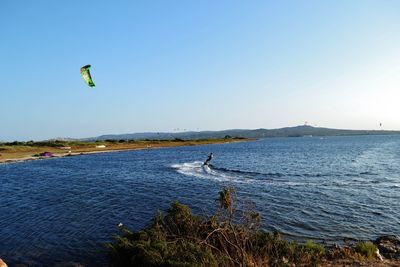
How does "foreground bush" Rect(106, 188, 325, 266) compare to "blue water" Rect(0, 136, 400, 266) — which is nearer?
"foreground bush" Rect(106, 188, 325, 266)

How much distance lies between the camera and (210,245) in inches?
369

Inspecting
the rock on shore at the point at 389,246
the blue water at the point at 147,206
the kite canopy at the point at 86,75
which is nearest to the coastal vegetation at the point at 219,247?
the rock on shore at the point at 389,246

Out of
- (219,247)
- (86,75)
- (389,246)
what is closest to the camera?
(219,247)

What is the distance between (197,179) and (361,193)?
17.2m

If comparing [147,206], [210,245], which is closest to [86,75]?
[147,206]

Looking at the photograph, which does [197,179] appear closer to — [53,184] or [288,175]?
[288,175]

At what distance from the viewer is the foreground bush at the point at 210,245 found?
1005 centimetres

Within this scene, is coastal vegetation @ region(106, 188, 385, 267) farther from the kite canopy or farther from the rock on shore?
the kite canopy

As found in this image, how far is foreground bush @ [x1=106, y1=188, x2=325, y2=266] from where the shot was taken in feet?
33.0

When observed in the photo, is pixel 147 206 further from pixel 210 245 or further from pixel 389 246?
pixel 210 245

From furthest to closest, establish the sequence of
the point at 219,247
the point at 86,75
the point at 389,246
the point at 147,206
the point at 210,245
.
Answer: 1. the point at 147,206
2. the point at 86,75
3. the point at 389,246
4. the point at 219,247
5. the point at 210,245

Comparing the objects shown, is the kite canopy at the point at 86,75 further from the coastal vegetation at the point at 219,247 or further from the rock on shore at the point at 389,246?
the rock on shore at the point at 389,246

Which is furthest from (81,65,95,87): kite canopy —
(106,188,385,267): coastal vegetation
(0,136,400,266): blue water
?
(106,188,385,267): coastal vegetation

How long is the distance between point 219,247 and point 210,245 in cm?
277
